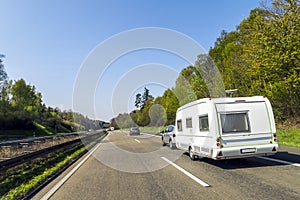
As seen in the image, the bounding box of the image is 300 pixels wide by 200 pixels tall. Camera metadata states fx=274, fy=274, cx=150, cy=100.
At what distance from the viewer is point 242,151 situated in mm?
9422

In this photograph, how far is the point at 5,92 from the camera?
2785 inches

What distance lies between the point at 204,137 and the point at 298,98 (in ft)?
68.8

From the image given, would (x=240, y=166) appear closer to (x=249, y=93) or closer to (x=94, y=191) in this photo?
(x=94, y=191)

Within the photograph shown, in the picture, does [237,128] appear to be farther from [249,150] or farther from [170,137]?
[170,137]

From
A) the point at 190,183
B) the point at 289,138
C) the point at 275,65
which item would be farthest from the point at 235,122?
the point at 275,65

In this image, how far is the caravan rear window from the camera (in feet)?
31.5

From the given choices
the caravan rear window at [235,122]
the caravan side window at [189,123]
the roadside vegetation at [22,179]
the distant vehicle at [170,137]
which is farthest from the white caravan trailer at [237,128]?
the distant vehicle at [170,137]

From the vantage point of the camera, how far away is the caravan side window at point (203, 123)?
9998 millimetres

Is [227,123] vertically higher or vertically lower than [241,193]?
higher

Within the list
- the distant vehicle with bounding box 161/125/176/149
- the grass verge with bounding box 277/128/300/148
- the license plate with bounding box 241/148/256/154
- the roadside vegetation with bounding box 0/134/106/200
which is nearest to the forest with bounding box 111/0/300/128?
the grass verge with bounding box 277/128/300/148

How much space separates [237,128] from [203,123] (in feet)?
4.14

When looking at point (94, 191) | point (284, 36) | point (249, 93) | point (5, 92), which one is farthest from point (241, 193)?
point (5, 92)

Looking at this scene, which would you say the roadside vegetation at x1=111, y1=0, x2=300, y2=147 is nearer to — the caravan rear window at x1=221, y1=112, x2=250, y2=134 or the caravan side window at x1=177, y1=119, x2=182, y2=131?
the caravan side window at x1=177, y1=119, x2=182, y2=131

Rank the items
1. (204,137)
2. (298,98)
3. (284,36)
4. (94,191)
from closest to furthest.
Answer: (94,191) → (204,137) → (284,36) → (298,98)
